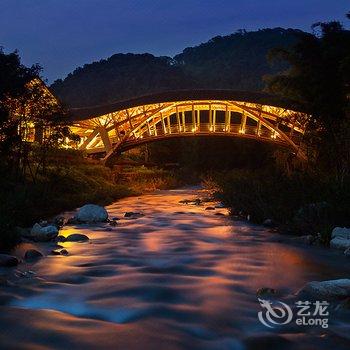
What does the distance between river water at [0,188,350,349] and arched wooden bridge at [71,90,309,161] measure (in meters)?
27.6

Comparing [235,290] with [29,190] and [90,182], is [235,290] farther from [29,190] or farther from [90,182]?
[90,182]

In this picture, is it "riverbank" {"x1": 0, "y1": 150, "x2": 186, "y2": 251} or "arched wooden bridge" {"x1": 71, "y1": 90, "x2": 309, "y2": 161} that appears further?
"arched wooden bridge" {"x1": 71, "y1": 90, "x2": 309, "y2": 161}

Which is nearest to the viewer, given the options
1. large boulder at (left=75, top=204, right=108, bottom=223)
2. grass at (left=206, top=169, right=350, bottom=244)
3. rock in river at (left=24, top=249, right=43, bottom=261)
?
rock in river at (left=24, top=249, right=43, bottom=261)

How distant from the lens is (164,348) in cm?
451

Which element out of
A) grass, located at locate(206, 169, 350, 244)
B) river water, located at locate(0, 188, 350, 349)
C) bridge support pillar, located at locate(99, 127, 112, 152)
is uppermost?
bridge support pillar, located at locate(99, 127, 112, 152)

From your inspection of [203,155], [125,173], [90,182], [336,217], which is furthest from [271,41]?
[336,217]

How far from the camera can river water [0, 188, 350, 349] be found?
4746 mm
